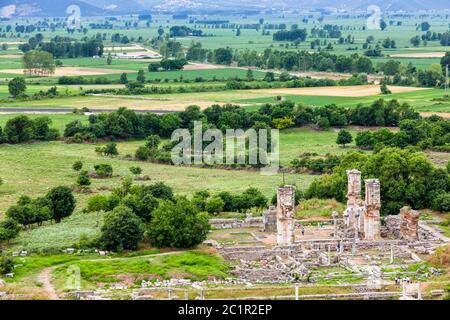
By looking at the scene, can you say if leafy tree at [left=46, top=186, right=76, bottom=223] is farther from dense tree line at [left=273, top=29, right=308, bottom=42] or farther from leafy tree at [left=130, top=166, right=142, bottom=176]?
dense tree line at [left=273, top=29, right=308, bottom=42]

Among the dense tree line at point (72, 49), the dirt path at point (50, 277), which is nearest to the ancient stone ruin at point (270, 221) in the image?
the dirt path at point (50, 277)

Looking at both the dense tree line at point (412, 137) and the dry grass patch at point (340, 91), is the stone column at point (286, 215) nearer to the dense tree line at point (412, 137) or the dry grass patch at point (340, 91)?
the dense tree line at point (412, 137)

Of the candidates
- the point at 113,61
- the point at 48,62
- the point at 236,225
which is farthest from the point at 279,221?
the point at 113,61

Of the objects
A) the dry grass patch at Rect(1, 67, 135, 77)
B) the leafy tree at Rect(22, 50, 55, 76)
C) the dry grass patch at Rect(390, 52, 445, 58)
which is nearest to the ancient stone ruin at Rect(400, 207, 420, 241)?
the dry grass patch at Rect(1, 67, 135, 77)

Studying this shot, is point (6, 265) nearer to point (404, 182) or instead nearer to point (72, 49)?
point (404, 182)

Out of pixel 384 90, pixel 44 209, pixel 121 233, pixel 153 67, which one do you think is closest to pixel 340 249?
pixel 121 233
